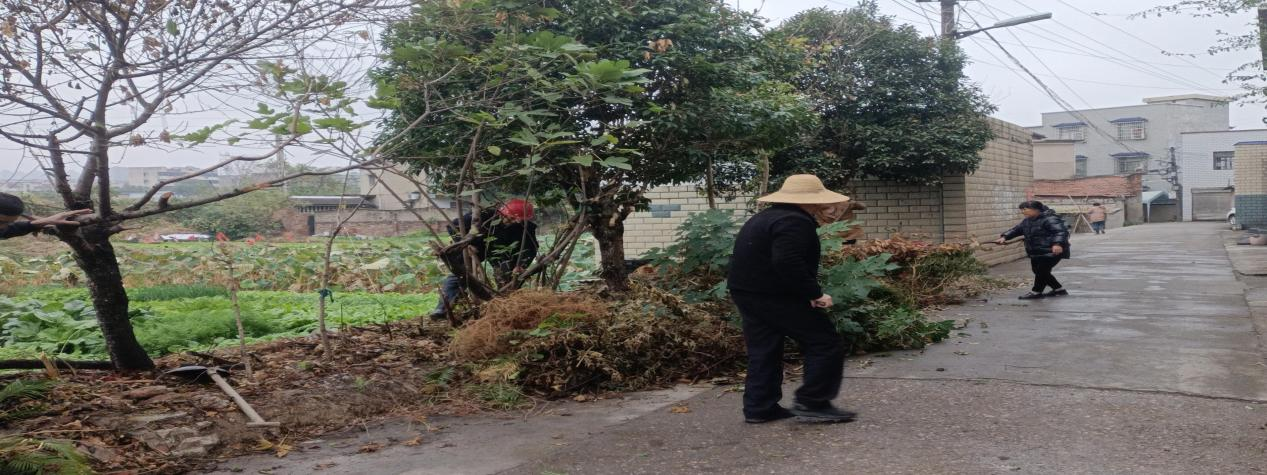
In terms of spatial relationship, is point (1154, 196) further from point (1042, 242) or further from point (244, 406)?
point (244, 406)

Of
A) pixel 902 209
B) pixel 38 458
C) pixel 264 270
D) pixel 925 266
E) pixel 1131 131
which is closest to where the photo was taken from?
pixel 38 458

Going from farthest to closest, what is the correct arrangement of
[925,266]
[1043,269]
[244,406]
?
[1043,269] < [925,266] < [244,406]

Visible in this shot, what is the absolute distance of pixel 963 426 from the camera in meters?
5.38

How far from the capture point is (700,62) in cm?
826

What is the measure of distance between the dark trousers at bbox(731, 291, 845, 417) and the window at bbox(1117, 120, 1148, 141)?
78.8 m

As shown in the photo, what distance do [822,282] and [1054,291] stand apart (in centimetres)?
585

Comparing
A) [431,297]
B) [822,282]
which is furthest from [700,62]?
[431,297]

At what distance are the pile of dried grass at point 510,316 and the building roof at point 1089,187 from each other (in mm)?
47772

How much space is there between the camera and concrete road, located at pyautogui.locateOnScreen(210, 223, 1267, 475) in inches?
187

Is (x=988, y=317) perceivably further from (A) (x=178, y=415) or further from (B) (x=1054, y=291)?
(A) (x=178, y=415)

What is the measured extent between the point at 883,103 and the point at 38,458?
13196mm

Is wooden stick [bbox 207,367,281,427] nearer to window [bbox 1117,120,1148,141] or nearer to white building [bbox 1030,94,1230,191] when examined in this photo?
white building [bbox 1030,94,1230,191]

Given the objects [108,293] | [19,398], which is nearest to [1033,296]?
[108,293]

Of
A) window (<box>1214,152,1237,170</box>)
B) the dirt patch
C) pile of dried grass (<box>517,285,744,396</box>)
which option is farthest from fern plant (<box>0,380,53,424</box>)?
window (<box>1214,152,1237,170</box>)
